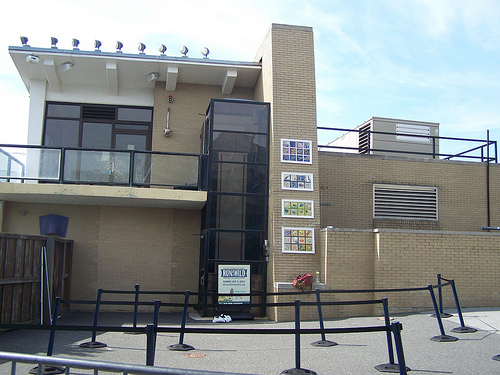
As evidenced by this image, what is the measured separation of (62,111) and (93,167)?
11.6 ft

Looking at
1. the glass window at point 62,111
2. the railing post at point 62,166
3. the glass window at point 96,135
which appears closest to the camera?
the railing post at point 62,166

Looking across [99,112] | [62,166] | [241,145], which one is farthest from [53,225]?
[241,145]

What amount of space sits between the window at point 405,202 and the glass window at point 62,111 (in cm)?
958

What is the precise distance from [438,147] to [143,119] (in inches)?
401

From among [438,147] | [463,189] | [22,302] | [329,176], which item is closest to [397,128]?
[438,147]

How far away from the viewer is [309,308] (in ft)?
40.2

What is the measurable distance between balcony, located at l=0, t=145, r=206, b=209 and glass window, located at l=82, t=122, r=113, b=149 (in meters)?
2.24

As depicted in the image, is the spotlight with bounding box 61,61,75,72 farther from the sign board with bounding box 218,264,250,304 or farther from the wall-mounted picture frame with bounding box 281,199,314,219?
the wall-mounted picture frame with bounding box 281,199,314,219

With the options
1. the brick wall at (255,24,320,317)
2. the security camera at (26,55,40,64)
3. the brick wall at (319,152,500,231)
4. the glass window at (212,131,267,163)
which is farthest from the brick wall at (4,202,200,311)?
the brick wall at (319,152,500,231)

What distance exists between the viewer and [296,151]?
529 inches

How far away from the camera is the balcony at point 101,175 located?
13.2 metres

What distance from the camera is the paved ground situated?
7.09 meters

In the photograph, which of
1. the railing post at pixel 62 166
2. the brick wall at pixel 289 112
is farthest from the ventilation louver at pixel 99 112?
the brick wall at pixel 289 112

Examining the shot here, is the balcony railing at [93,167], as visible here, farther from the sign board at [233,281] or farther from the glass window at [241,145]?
the sign board at [233,281]
